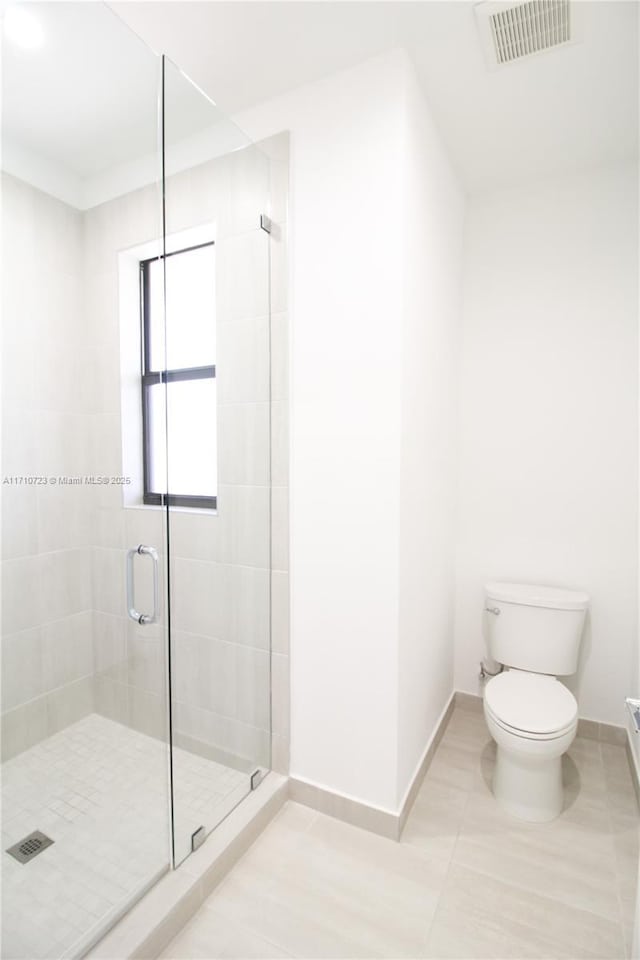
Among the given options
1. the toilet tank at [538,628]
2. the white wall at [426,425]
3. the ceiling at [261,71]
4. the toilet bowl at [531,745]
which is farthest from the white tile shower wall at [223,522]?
the toilet tank at [538,628]

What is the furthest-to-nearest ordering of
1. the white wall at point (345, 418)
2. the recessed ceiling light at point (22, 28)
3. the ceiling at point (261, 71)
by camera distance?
1. the white wall at point (345, 418)
2. the ceiling at point (261, 71)
3. the recessed ceiling light at point (22, 28)

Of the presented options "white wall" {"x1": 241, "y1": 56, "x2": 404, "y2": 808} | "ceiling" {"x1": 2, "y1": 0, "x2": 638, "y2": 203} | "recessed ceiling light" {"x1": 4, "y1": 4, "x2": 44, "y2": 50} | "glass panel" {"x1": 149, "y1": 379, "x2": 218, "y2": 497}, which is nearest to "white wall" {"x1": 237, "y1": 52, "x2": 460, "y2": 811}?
"white wall" {"x1": 241, "y1": 56, "x2": 404, "y2": 808}

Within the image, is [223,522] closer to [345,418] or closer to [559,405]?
[345,418]

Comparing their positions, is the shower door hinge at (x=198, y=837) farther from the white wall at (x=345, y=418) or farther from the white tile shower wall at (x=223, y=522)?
the white wall at (x=345, y=418)

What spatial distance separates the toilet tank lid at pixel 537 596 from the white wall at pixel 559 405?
0.08m

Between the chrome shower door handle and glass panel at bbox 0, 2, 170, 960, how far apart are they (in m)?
0.01

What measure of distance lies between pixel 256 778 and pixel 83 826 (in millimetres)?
736

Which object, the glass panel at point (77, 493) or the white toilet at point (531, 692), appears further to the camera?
the white toilet at point (531, 692)

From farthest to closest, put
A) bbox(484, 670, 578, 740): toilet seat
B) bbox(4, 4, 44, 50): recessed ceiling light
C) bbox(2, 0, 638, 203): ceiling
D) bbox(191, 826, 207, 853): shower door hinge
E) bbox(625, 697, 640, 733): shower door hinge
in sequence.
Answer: bbox(484, 670, 578, 740): toilet seat
bbox(191, 826, 207, 853): shower door hinge
bbox(2, 0, 638, 203): ceiling
bbox(4, 4, 44, 50): recessed ceiling light
bbox(625, 697, 640, 733): shower door hinge

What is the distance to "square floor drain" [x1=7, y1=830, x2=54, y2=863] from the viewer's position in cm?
115

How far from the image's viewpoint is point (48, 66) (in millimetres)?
1271

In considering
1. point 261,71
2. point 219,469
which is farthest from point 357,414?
point 261,71

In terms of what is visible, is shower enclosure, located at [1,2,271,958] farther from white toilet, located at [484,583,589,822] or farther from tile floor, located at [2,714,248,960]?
white toilet, located at [484,583,589,822]

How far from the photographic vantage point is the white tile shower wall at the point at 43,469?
1163 mm
